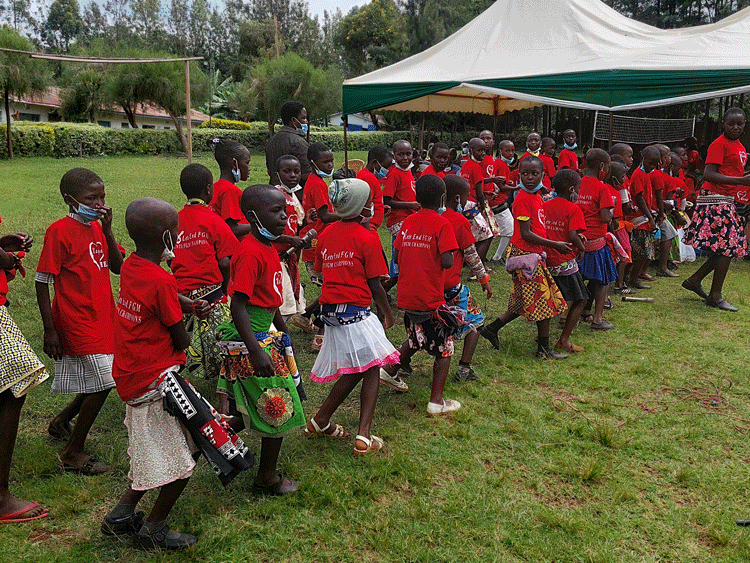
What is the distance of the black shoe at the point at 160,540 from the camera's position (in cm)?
277

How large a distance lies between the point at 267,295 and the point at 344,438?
133 centimetres

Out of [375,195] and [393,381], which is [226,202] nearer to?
[393,381]

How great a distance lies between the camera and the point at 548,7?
30.1 ft

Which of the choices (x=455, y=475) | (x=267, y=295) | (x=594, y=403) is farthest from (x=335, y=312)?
(x=594, y=403)

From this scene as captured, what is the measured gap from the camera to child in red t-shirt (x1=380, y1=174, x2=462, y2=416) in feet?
13.5

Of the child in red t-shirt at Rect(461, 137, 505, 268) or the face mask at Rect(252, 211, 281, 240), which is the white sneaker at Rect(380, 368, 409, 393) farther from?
the child in red t-shirt at Rect(461, 137, 505, 268)

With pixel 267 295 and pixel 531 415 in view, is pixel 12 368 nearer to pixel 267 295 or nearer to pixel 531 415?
pixel 267 295

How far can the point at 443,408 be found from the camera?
14.1 feet

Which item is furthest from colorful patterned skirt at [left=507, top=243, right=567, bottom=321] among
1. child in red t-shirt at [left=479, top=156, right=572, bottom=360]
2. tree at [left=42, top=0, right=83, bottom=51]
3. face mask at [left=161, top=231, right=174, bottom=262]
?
tree at [left=42, top=0, right=83, bottom=51]

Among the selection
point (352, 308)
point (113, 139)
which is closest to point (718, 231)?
point (352, 308)

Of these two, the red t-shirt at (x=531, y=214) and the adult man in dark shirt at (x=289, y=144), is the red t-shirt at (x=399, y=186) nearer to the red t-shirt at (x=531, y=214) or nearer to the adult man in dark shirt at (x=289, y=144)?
the adult man in dark shirt at (x=289, y=144)

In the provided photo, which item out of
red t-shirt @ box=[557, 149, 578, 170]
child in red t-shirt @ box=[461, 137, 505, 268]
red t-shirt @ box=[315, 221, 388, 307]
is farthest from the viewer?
red t-shirt @ box=[557, 149, 578, 170]

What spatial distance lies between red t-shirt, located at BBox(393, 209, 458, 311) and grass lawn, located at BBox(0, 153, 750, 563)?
0.83m

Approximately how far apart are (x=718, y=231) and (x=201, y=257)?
5532 mm
